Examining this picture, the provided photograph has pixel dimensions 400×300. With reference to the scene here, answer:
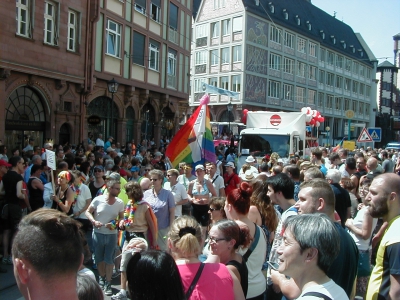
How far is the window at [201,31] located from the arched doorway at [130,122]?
83.4 ft

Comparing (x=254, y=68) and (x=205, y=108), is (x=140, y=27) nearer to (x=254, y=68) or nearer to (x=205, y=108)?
(x=205, y=108)

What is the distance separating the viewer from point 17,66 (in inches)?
596

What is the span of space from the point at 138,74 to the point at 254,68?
2336cm

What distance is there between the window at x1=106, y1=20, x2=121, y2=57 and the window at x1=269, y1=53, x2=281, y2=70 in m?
27.4

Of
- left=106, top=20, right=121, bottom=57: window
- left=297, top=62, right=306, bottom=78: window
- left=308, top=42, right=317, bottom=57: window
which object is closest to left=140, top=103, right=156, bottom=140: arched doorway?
left=106, top=20, right=121, bottom=57: window

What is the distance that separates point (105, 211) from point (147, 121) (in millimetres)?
18942

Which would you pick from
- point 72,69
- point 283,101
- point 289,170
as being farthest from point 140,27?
point 283,101

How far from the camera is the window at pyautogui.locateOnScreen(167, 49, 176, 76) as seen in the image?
1027 inches

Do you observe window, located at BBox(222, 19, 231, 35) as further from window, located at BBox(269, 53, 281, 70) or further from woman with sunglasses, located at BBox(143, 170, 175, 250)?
woman with sunglasses, located at BBox(143, 170, 175, 250)

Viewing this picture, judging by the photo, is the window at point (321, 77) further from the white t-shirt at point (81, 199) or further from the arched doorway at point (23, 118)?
the white t-shirt at point (81, 199)

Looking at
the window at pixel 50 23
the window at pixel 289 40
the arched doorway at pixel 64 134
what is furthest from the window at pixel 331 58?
the window at pixel 50 23

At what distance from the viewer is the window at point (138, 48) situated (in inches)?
894

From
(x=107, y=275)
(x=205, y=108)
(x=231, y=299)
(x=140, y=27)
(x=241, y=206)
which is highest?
(x=140, y=27)

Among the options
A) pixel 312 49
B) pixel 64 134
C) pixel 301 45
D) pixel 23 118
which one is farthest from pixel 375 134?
pixel 312 49
